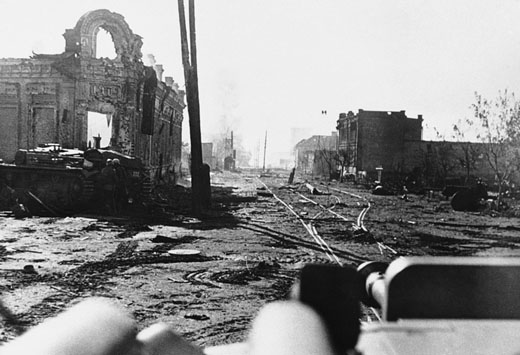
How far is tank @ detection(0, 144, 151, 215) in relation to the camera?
53.2ft

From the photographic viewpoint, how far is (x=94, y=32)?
908 inches

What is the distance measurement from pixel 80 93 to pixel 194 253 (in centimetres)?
1613

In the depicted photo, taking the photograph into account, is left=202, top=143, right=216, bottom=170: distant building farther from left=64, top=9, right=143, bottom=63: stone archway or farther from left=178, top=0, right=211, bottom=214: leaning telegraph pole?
left=178, top=0, right=211, bottom=214: leaning telegraph pole

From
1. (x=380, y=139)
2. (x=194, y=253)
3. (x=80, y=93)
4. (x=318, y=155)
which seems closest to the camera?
(x=194, y=253)

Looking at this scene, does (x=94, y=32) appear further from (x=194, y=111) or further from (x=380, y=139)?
(x=380, y=139)

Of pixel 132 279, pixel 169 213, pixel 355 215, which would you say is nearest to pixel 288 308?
pixel 132 279

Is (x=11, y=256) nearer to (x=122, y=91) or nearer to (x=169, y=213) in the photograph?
(x=169, y=213)

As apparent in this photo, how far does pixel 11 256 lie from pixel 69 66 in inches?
623

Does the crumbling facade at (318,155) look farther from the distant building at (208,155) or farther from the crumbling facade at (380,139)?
the distant building at (208,155)

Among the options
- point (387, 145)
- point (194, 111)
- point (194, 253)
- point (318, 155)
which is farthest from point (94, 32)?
point (318, 155)

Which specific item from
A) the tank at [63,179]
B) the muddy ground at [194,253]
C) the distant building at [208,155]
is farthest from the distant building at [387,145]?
the tank at [63,179]

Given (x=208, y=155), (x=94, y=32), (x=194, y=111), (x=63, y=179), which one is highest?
(x=94, y=32)

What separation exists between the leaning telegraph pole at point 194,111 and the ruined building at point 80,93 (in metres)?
6.46

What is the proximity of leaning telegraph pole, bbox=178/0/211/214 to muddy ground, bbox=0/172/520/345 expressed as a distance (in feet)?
2.03
